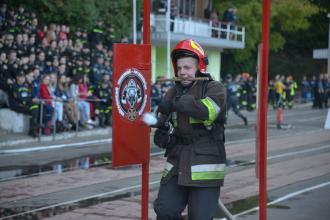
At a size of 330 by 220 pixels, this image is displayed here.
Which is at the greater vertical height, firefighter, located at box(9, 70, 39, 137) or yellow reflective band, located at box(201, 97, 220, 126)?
yellow reflective band, located at box(201, 97, 220, 126)

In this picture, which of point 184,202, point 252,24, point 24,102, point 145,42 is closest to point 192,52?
point 145,42

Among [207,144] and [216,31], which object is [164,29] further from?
[207,144]

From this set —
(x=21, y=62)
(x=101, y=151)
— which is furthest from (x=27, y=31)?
(x=101, y=151)

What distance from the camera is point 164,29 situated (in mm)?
32062

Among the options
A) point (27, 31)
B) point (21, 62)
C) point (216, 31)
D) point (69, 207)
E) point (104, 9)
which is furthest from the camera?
point (216, 31)

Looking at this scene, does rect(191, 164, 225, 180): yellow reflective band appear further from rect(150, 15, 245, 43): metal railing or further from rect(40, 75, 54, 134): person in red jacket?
rect(150, 15, 245, 43): metal railing

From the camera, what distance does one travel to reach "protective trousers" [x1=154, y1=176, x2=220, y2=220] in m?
5.47

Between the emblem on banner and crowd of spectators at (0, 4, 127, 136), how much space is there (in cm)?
1235

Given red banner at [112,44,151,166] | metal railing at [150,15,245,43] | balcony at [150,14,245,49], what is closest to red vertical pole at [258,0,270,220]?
red banner at [112,44,151,166]

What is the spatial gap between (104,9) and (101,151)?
34.3 ft

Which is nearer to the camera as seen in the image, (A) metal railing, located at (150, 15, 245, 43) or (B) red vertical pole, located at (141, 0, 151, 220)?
(B) red vertical pole, located at (141, 0, 151, 220)

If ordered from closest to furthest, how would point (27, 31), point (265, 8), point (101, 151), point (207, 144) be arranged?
1. point (207, 144)
2. point (265, 8)
3. point (101, 151)
4. point (27, 31)

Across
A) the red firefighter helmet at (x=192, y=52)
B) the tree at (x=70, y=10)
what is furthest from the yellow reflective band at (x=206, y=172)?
the tree at (x=70, y=10)

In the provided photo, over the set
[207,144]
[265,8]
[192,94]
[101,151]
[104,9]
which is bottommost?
[101,151]
